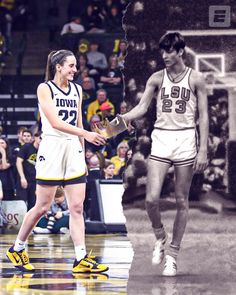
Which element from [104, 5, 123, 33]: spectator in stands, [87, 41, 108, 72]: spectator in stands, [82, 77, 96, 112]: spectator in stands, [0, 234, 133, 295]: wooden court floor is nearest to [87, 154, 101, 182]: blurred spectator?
[0, 234, 133, 295]: wooden court floor

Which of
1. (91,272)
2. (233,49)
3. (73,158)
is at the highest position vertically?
(233,49)

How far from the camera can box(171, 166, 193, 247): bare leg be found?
40.9ft

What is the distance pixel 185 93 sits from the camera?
12414 mm

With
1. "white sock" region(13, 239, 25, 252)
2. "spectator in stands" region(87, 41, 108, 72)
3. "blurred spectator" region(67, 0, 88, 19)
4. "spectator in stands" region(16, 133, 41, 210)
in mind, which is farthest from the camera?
"blurred spectator" region(67, 0, 88, 19)

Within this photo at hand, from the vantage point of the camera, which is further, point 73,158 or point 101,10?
point 101,10

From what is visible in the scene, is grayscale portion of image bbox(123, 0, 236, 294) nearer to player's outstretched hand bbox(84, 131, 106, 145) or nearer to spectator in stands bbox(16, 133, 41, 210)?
player's outstretched hand bbox(84, 131, 106, 145)

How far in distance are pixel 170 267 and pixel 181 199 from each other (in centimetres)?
66

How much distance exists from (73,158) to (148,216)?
1119 mm

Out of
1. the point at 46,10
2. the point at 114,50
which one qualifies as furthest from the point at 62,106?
the point at 46,10

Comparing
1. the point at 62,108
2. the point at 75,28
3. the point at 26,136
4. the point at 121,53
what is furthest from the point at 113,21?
the point at 62,108

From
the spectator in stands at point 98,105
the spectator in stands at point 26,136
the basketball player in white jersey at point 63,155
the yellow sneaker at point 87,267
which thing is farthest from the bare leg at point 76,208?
the spectator in stands at point 98,105

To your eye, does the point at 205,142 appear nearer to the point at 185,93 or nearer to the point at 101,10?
the point at 185,93

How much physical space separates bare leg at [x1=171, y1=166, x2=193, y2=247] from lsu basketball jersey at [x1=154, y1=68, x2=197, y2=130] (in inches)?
16.8

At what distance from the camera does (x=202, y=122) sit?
40.5ft
